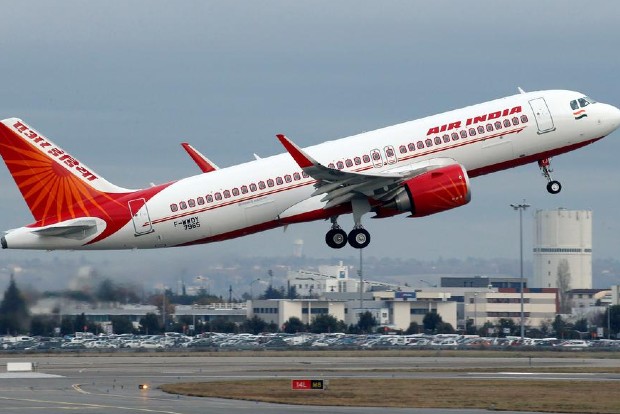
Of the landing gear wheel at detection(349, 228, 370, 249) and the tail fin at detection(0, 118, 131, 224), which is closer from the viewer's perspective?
the tail fin at detection(0, 118, 131, 224)

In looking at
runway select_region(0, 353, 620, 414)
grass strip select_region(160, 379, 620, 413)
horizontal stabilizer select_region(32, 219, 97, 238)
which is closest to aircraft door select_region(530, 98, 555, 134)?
grass strip select_region(160, 379, 620, 413)

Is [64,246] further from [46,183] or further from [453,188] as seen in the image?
[453,188]

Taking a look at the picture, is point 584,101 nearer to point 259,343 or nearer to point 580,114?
point 580,114

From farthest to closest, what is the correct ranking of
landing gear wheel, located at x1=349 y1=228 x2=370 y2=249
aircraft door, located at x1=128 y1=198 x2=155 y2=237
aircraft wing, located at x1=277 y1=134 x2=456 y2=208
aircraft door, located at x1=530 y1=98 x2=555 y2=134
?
landing gear wheel, located at x1=349 y1=228 x2=370 y2=249, aircraft door, located at x1=530 y1=98 x2=555 y2=134, aircraft door, located at x1=128 y1=198 x2=155 y2=237, aircraft wing, located at x1=277 y1=134 x2=456 y2=208

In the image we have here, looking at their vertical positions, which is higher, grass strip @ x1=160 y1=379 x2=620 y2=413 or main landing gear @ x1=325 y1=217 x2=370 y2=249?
main landing gear @ x1=325 y1=217 x2=370 y2=249

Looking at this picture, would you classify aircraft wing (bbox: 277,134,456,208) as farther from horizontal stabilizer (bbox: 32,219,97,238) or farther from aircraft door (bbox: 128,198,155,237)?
horizontal stabilizer (bbox: 32,219,97,238)

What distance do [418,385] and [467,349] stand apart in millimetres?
54222

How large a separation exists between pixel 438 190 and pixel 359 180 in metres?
4.80

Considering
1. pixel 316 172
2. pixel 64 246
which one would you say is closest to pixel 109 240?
pixel 64 246

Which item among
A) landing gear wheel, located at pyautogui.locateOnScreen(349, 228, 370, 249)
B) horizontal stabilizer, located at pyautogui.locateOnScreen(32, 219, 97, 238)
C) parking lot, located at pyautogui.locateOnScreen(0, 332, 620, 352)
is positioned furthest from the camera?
parking lot, located at pyautogui.locateOnScreen(0, 332, 620, 352)

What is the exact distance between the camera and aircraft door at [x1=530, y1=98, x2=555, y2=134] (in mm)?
85375

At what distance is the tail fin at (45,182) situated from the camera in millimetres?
84125

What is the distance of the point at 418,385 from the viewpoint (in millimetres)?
91938

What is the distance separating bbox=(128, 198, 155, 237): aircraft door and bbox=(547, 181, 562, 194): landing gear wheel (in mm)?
25606
